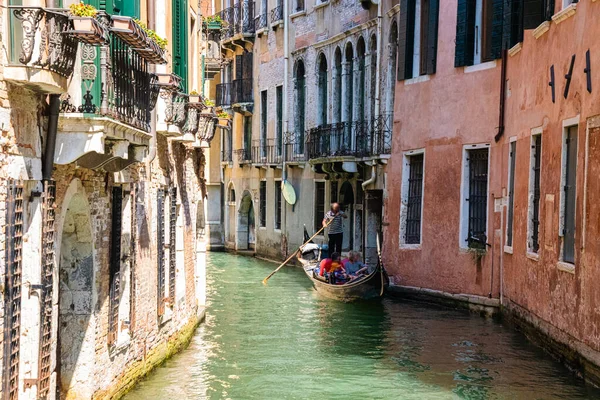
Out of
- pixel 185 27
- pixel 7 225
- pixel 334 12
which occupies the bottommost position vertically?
pixel 7 225

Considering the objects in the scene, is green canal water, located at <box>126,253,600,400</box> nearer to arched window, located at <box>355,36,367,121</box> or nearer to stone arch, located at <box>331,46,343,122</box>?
arched window, located at <box>355,36,367,121</box>

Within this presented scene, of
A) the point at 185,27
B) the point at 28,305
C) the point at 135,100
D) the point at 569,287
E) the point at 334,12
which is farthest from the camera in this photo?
the point at 334,12

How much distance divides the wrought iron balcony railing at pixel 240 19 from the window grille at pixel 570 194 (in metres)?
20.2

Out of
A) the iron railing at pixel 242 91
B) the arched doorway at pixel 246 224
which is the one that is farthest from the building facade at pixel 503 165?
the arched doorway at pixel 246 224

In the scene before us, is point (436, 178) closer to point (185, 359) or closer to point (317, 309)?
point (317, 309)

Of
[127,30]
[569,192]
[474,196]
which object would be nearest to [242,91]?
[474,196]

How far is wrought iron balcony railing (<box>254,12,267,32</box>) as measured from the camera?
1246 inches

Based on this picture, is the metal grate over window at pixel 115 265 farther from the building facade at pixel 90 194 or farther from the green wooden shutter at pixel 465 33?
the green wooden shutter at pixel 465 33

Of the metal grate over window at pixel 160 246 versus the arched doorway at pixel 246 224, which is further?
the arched doorway at pixel 246 224

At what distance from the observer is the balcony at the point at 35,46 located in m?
6.80

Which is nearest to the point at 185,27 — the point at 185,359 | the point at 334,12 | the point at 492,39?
the point at 185,359

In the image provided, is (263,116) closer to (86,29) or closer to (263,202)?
(263,202)

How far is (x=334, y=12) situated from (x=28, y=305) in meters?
19.3

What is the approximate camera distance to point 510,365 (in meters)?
13.6
